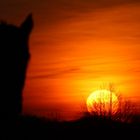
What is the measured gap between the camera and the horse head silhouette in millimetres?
10852

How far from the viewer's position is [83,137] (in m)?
11.2

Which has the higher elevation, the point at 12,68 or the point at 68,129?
the point at 12,68

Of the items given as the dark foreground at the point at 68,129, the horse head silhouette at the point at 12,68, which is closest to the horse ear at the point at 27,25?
the horse head silhouette at the point at 12,68

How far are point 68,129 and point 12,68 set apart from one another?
156 centimetres

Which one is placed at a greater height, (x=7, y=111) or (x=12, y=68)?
(x=12, y=68)

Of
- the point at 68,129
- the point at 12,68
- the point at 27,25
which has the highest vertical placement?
the point at 27,25

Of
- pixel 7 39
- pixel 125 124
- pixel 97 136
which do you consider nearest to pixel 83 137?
pixel 97 136

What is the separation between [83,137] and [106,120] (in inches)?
38.7

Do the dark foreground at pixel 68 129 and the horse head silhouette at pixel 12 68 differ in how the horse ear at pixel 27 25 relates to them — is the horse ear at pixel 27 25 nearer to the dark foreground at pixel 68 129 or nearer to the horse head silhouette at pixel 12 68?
the horse head silhouette at pixel 12 68

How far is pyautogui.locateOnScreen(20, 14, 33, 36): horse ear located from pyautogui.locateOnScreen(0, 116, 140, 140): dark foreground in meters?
1.67

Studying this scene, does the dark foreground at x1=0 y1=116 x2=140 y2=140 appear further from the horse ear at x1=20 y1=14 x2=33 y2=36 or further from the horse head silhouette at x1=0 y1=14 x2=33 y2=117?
the horse ear at x1=20 y1=14 x2=33 y2=36

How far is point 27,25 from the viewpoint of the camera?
12.3 metres

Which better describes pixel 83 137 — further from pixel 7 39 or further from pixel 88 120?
pixel 7 39

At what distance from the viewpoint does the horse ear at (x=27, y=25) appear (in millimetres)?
11954
